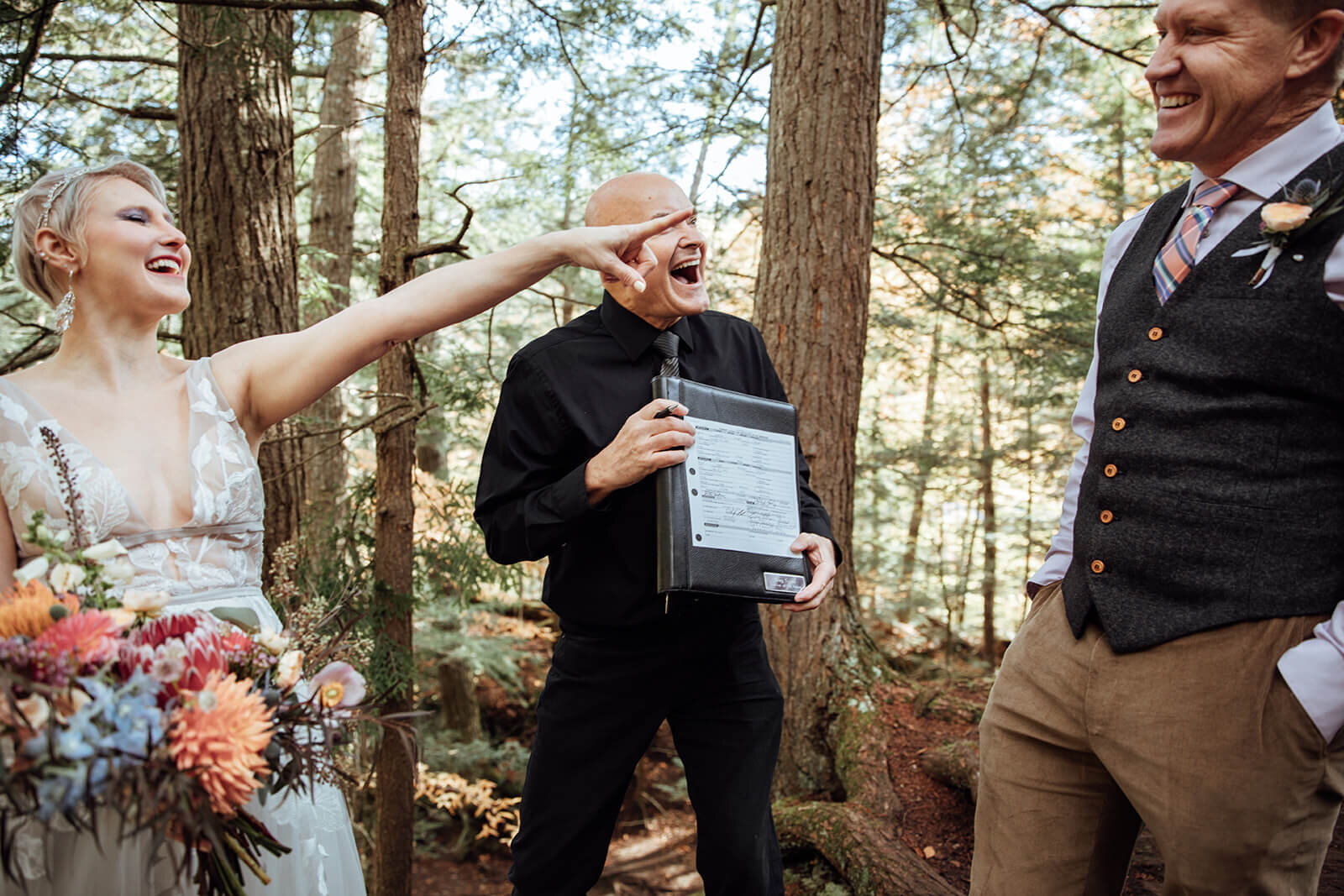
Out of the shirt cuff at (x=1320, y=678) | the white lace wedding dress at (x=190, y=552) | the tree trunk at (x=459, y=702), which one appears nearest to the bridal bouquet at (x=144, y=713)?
the white lace wedding dress at (x=190, y=552)

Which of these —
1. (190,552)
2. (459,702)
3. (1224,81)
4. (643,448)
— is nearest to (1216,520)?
(1224,81)

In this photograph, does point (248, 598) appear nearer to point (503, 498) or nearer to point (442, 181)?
point (503, 498)

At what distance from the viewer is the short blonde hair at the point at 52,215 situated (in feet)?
7.35

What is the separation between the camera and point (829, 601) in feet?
14.8

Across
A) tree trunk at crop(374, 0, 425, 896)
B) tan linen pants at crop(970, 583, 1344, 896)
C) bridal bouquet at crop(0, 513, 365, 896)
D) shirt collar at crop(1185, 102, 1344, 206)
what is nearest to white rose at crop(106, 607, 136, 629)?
bridal bouquet at crop(0, 513, 365, 896)

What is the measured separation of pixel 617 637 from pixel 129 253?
175 cm

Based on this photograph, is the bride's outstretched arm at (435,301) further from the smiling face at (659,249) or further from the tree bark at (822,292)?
the tree bark at (822,292)

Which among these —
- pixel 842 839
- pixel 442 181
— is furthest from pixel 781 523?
pixel 442 181

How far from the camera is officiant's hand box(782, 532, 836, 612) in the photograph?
2578 millimetres

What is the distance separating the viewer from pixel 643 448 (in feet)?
7.86

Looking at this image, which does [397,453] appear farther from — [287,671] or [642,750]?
[287,671]

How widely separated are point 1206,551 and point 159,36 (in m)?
10.7

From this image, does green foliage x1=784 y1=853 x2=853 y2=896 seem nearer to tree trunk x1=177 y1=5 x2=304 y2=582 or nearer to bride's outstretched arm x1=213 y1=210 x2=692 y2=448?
bride's outstretched arm x1=213 y1=210 x2=692 y2=448

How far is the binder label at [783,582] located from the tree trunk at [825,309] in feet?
6.20
